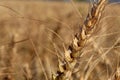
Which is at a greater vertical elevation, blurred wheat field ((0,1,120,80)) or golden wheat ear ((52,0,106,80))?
golden wheat ear ((52,0,106,80))

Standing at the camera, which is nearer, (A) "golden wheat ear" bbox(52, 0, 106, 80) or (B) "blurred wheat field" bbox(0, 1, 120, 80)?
(A) "golden wheat ear" bbox(52, 0, 106, 80)

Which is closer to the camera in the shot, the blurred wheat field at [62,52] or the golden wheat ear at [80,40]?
the golden wheat ear at [80,40]

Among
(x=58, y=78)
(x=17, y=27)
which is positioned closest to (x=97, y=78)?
(x=58, y=78)

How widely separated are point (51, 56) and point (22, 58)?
297mm

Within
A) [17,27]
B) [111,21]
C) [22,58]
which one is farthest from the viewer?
[17,27]

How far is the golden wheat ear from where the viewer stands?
1539 mm

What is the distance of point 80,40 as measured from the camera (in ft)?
5.10

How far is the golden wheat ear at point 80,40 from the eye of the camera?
154 centimetres

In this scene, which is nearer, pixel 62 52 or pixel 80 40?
pixel 80 40

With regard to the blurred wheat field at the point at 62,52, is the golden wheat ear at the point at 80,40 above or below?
above

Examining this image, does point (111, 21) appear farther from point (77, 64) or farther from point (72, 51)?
point (72, 51)

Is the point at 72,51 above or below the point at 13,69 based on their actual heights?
above

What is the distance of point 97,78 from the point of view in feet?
6.96

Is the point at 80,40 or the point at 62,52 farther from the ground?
the point at 80,40
